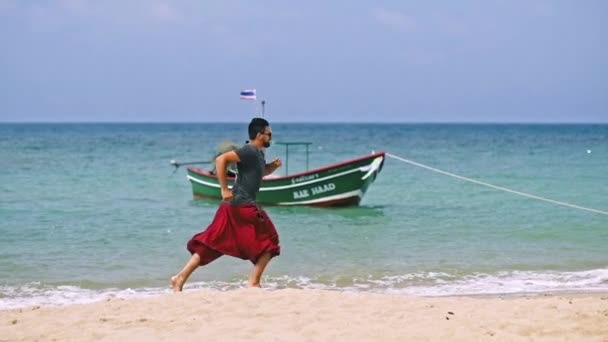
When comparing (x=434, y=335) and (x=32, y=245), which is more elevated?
(x=434, y=335)

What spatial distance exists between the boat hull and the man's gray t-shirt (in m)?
11.1

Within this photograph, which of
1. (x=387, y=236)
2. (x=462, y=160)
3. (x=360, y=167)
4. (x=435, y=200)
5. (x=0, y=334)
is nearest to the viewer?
(x=0, y=334)

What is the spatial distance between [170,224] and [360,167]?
446 cm

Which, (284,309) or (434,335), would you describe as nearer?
(434,335)

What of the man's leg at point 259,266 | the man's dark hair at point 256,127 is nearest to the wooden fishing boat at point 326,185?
the man's leg at point 259,266

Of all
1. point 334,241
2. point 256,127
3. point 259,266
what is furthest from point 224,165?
point 334,241

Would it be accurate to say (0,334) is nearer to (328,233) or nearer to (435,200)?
(328,233)

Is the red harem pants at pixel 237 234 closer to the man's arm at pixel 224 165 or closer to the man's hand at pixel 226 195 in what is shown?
the man's hand at pixel 226 195

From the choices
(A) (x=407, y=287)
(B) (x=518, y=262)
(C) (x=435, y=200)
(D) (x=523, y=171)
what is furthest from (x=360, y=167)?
(D) (x=523, y=171)

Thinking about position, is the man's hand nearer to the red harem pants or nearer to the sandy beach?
the red harem pants

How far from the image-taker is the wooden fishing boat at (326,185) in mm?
18312

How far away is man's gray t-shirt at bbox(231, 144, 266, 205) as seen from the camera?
7102 mm

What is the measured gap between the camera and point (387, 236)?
14.3 metres

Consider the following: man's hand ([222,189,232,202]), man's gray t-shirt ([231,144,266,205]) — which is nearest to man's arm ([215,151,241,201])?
man's hand ([222,189,232,202])
